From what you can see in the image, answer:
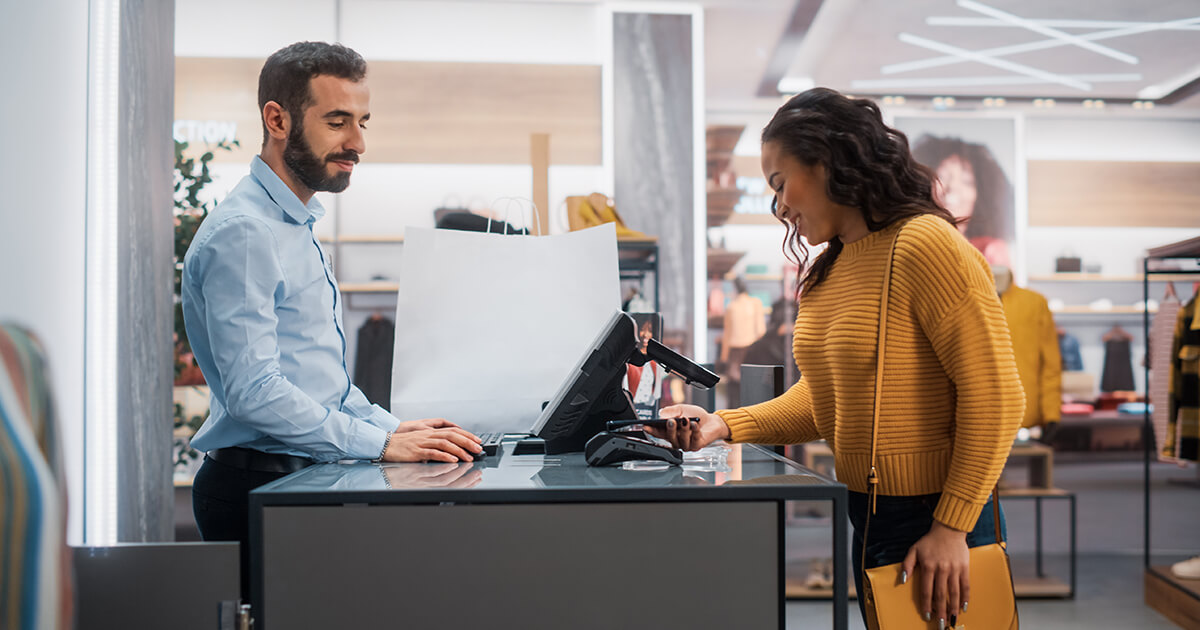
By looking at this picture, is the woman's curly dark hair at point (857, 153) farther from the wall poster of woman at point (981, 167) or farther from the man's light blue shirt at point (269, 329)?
the wall poster of woman at point (981, 167)

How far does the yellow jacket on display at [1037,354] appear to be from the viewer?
4492mm

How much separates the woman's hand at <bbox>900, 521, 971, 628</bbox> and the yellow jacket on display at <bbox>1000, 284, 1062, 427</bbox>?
12.6ft

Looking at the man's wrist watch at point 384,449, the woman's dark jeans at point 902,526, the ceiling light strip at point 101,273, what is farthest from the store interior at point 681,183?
the woman's dark jeans at point 902,526

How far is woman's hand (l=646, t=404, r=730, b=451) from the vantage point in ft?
4.24

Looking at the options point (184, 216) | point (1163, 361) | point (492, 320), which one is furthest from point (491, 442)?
point (1163, 361)

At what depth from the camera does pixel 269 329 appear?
116 centimetres

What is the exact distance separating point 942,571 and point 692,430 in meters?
0.42

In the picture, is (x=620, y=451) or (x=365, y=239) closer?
(x=620, y=451)

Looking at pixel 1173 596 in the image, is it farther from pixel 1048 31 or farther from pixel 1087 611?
pixel 1048 31

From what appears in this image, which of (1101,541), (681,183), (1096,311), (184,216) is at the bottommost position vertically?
(1101,541)

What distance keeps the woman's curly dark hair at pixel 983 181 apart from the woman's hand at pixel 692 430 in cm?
552

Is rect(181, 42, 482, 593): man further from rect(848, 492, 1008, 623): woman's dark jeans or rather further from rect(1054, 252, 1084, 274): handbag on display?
rect(1054, 252, 1084, 274): handbag on display

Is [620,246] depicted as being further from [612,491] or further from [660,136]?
[612,491]

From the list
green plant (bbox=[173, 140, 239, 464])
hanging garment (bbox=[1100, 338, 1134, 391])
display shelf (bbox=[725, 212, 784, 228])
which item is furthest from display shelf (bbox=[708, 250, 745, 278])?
hanging garment (bbox=[1100, 338, 1134, 391])
